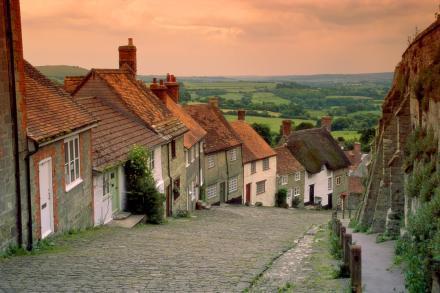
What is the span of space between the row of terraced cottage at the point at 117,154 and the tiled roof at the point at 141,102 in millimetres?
77

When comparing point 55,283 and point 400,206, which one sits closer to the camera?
point 55,283

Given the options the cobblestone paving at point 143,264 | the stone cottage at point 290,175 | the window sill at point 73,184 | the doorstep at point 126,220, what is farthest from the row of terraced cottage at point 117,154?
the cobblestone paving at point 143,264

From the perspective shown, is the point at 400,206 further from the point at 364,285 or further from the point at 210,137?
the point at 210,137

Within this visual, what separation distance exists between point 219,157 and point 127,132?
1873cm

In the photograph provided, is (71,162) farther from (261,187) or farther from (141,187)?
(261,187)

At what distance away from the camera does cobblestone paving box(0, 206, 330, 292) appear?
10117 mm

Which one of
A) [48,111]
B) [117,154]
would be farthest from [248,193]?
[48,111]

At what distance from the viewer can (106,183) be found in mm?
20922

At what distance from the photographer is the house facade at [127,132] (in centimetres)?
2116

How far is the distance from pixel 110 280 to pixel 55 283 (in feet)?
3.27

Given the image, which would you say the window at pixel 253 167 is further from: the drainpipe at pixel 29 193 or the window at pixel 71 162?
the drainpipe at pixel 29 193

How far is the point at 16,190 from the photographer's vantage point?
513 inches

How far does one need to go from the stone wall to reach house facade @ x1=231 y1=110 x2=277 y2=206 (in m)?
26.2

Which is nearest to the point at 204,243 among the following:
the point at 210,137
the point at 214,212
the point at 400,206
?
Result: the point at 400,206
